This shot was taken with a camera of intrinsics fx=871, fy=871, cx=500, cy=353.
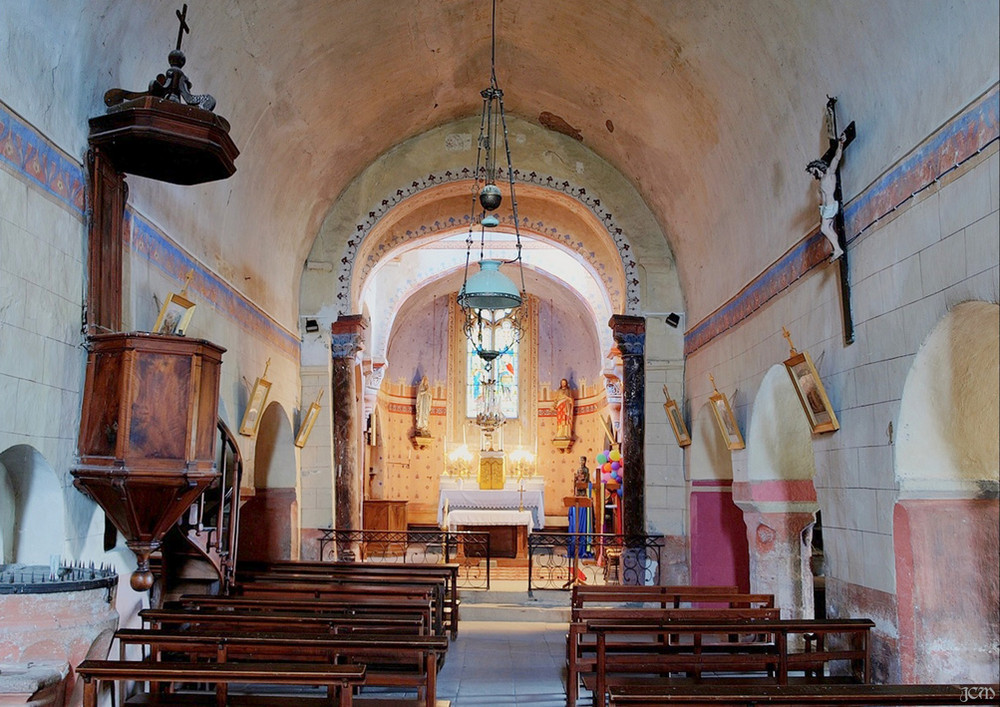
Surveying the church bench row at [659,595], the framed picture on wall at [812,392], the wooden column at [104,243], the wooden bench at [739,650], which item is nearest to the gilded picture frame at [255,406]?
the wooden column at [104,243]

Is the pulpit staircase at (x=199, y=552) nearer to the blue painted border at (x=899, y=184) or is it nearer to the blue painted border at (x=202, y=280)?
the blue painted border at (x=202, y=280)

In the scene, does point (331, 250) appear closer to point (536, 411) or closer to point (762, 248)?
point (762, 248)

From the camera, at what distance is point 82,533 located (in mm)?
4980

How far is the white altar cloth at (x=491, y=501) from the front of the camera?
15766 mm

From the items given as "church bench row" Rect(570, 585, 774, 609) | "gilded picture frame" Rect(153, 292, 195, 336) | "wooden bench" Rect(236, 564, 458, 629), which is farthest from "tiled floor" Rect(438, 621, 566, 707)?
"gilded picture frame" Rect(153, 292, 195, 336)

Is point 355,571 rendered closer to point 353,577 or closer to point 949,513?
point 353,577

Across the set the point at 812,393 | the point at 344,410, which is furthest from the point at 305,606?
the point at 344,410

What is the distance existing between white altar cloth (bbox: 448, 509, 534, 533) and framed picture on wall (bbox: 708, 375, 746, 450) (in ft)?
21.2

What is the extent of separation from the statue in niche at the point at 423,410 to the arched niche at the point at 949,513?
576 inches

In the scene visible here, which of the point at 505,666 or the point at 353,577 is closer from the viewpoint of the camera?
the point at 505,666

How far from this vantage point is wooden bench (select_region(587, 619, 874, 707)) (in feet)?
16.9

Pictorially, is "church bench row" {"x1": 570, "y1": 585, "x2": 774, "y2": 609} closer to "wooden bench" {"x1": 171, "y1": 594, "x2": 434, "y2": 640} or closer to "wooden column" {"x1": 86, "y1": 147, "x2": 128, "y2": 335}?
"wooden bench" {"x1": 171, "y1": 594, "x2": 434, "y2": 640}

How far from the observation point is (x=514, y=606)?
10.2 metres

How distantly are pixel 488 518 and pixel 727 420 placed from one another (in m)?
6.96
